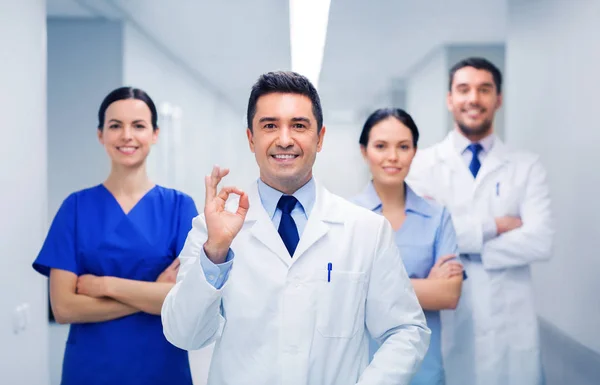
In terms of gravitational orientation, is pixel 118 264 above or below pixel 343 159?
below

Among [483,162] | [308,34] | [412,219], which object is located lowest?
[412,219]

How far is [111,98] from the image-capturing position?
178cm

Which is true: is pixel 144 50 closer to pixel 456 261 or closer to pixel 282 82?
pixel 282 82

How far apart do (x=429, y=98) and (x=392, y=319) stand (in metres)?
1.18

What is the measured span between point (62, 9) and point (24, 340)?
1202 mm

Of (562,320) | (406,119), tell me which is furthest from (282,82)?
(562,320)

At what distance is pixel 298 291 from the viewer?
121 centimetres

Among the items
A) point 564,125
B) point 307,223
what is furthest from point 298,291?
point 564,125

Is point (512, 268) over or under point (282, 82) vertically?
under

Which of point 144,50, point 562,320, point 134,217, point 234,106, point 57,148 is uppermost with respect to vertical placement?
point 144,50

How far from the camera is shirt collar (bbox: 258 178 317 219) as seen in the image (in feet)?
4.28

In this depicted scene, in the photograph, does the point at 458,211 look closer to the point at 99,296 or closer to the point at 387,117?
the point at 387,117

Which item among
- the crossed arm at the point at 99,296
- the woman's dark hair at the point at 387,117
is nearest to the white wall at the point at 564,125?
the woman's dark hair at the point at 387,117

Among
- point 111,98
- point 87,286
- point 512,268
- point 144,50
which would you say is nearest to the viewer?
point 87,286
